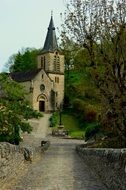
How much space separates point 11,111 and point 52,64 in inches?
2793

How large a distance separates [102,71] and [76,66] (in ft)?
7.93

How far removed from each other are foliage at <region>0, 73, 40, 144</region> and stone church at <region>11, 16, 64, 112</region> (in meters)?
57.0

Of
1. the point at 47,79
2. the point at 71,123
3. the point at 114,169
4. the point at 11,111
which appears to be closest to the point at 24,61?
the point at 47,79

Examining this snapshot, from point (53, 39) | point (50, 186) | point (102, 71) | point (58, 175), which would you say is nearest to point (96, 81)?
point (102, 71)

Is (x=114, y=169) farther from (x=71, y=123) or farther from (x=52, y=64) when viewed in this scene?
(x=52, y=64)

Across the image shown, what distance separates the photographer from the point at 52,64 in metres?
102

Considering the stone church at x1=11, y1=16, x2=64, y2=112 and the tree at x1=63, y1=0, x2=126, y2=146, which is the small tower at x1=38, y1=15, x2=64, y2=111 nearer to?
the stone church at x1=11, y1=16, x2=64, y2=112

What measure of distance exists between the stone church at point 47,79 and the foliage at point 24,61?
12.0 m

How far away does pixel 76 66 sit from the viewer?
31.5 metres

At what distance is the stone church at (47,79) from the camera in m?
96.1

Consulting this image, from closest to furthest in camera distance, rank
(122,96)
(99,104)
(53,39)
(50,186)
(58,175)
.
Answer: (50,186), (58,175), (122,96), (99,104), (53,39)

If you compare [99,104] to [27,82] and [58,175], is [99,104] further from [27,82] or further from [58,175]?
[27,82]

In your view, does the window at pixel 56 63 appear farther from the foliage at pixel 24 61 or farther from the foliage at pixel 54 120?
the foliage at pixel 54 120

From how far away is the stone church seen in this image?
96.1 metres
